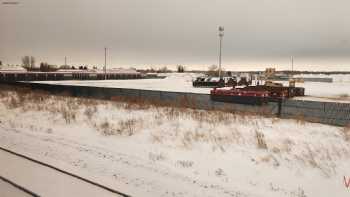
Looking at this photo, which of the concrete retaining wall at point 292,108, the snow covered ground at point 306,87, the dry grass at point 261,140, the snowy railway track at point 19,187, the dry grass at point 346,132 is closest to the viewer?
the snowy railway track at point 19,187

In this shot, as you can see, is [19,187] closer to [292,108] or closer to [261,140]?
[261,140]

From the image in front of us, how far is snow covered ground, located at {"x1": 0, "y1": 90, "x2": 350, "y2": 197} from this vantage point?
25.6 ft

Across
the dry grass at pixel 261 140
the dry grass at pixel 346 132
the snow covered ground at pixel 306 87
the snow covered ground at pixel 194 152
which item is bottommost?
the snow covered ground at pixel 194 152

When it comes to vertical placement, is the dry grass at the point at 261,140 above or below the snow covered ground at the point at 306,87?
below

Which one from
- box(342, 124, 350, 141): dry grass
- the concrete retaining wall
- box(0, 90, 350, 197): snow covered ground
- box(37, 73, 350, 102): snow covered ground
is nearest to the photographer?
box(0, 90, 350, 197): snow covered ground

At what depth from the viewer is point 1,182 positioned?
7512 mm

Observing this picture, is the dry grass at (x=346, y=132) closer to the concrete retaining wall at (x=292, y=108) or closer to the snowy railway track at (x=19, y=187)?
the concrete retaining wall at (x=292, y=108)

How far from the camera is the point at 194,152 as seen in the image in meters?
10.8

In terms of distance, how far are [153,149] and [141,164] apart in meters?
1.90

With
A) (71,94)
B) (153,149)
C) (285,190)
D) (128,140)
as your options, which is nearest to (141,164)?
(153,149)

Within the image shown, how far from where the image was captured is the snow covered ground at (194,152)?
7809 millimetres

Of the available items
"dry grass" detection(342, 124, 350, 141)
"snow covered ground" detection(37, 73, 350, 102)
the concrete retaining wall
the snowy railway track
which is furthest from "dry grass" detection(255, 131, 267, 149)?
"snow covered ground" detection(37, 73, 350, 102)

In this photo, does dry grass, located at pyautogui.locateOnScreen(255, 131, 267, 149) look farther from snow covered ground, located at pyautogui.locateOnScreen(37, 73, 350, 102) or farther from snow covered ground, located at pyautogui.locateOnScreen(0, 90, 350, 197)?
snow covered ground, located at pyautogui.locateOnScreen(37, 73, 350, 102)

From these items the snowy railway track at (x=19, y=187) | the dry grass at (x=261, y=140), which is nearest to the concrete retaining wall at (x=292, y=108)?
the dry grass at (x=261, y=140)
